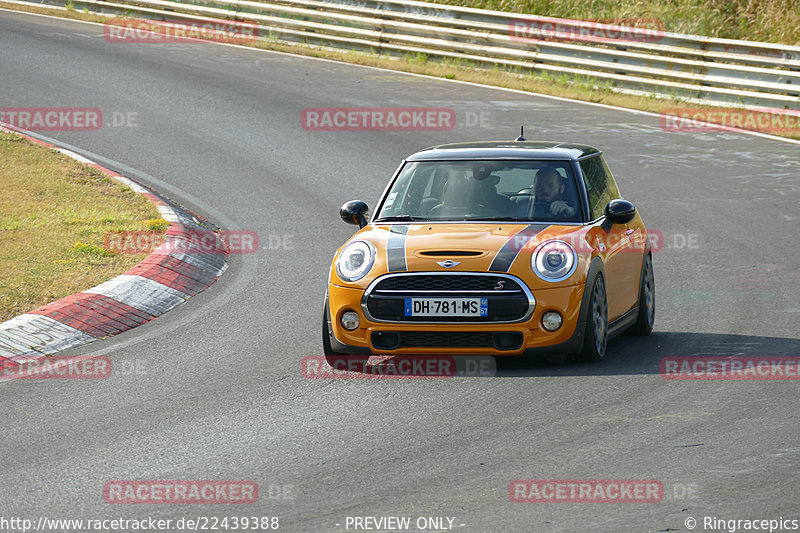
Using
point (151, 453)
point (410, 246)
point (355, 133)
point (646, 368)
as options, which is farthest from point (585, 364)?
point (355, 133)

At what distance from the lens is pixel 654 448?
6324mm

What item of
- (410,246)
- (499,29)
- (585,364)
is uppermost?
(499,29)

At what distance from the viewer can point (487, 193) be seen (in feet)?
30.5

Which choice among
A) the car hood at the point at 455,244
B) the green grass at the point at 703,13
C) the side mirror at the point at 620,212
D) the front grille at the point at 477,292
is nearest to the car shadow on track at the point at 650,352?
the front grille at the point at 477,292

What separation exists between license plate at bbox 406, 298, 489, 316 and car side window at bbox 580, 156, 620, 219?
160 cm

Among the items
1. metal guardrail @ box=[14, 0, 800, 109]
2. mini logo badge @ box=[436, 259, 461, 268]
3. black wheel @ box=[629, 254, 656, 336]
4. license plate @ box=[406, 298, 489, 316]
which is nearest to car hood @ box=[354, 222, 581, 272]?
mini logo badge @ box=[436, 259, 461, 268]

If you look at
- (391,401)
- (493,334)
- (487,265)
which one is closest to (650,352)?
(493,334)

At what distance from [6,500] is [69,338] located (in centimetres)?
371

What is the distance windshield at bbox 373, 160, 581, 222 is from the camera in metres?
9.16

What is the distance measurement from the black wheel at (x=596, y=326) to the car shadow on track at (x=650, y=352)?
0.26ft

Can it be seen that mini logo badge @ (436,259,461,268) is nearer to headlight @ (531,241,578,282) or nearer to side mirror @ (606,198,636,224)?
headlight @ (531,241,578,282)

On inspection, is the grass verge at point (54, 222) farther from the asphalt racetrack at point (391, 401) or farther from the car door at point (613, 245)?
the car door at point (613, 245)

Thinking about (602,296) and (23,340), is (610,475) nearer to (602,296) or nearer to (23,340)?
(602,296)

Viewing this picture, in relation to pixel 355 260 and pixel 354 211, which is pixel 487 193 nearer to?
pixel 354 211
